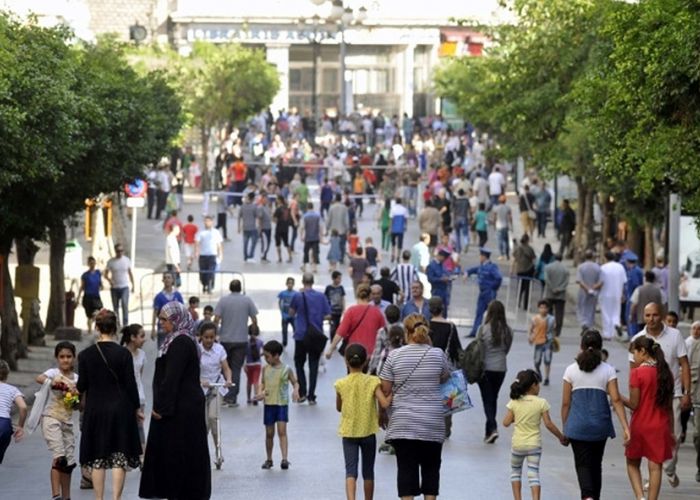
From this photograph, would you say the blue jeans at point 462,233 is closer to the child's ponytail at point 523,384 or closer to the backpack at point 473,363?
the backpack at point 473,363

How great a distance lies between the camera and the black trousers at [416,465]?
569 inches

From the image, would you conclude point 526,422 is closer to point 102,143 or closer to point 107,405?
point 107,405

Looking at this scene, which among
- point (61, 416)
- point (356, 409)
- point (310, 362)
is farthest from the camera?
point (310, 362)

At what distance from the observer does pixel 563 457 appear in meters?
19.8

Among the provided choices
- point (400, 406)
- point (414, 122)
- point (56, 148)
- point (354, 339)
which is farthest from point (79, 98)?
point (414, 122)

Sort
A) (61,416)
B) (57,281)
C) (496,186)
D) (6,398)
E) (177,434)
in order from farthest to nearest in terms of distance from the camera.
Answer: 1. (496,186)
2. (57,281)
3. (6,398)
4. (61,416)
5. (177,434)

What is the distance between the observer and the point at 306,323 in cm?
2353

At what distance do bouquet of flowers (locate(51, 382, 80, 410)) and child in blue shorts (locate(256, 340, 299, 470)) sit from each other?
9.91 feet

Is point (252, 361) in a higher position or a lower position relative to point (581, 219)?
lower

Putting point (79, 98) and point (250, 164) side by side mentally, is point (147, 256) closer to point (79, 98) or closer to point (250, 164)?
point (250, 164)

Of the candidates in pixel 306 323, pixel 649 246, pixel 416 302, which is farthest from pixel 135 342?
pixel 649 246

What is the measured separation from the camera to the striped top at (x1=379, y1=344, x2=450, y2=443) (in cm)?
1442

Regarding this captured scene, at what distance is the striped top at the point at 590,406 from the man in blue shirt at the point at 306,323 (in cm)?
824

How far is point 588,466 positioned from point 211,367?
4.23 m
